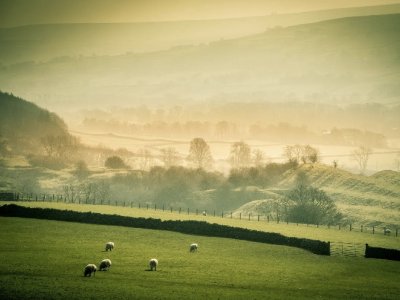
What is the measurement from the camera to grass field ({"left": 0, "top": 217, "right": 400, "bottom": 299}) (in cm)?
6003

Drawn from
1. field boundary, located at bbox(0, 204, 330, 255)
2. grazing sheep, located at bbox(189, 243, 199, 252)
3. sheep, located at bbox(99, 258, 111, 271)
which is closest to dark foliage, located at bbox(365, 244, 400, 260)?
field boundary, located at bbox(0, 204, 330, 255)

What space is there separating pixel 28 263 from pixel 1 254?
6609 mm

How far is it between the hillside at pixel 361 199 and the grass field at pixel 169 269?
7347cm

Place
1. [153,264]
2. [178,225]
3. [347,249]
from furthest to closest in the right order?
[178,225]
[347,249]
[153,264]

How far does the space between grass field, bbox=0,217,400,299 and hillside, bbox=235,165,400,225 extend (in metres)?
73.5

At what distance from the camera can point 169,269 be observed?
72312 mm

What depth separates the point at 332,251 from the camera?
96.5 metres

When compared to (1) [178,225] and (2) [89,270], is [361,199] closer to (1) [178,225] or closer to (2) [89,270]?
(1) [178,225]

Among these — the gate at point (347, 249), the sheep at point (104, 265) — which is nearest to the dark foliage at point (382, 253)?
the gate at point (347, 249)

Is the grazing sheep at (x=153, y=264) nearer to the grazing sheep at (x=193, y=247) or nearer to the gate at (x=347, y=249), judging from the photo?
the grazing sheep at (x=193, y=247)

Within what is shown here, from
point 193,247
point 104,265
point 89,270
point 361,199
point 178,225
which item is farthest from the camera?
Answer: point 361,199

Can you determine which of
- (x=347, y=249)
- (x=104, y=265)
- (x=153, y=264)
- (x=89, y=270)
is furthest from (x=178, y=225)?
(x=89, y=270)

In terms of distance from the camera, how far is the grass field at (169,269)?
197 ft

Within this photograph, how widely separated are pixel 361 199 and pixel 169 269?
119 m
